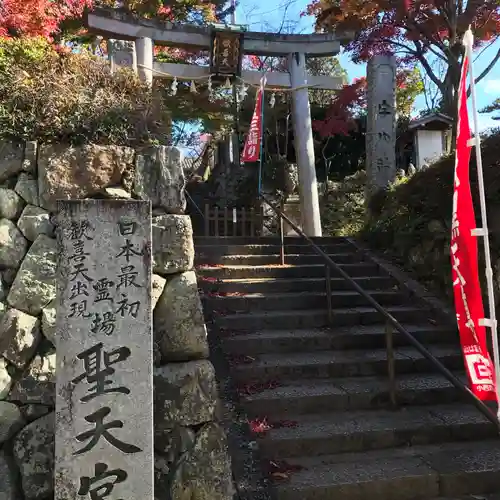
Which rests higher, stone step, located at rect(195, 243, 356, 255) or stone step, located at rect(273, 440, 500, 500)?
stone step, located at rect(195, 243, 356, 255)

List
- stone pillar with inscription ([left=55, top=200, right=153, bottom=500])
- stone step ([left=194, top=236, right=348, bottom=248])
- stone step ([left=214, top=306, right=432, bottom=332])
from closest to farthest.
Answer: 1. stone pillar with inscription ([left=55, top=200, right=153, bottom=500])
2. stone step ([left=214, top=306, right=432, bottom=332])
3. stone step ([left=194, top=236, right=348, bottom=248])

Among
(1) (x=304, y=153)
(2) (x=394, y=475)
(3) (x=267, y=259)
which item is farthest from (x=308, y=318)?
(1) (x=304, y=153)

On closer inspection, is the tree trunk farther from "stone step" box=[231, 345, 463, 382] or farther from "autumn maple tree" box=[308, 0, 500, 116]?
"stone step" box=[231, 345, 463, 382]

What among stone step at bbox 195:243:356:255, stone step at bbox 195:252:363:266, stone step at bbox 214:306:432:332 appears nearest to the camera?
stone step at bbox 214:306:432:332

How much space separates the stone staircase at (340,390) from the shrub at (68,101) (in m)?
2.09

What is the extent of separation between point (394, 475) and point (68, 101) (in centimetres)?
340

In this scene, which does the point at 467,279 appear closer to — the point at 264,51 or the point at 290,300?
the point at 290,300

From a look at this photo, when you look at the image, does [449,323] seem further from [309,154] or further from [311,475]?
[309,154]

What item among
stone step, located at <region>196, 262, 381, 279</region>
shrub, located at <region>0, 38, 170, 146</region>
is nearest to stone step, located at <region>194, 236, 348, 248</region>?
stone step, located at <region>196, 262, 381, 279</region>

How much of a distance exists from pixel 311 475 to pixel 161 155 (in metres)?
2.44

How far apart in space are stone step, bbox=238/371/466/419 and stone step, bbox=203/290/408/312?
3.72ft

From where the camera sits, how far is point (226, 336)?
15.1 ft

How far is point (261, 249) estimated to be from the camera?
6426mm

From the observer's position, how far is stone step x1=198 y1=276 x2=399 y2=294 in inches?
210
